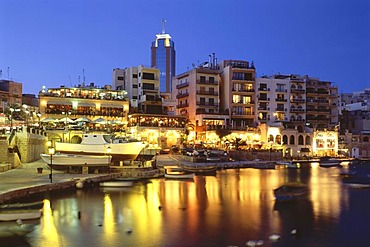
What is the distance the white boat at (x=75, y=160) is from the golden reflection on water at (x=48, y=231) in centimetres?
1281

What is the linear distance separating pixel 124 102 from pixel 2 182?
42.9 metres

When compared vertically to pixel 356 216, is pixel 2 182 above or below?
above

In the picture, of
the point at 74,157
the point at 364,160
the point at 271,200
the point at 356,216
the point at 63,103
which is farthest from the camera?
the point at 364,160

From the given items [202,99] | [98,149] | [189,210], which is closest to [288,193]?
[189,210]

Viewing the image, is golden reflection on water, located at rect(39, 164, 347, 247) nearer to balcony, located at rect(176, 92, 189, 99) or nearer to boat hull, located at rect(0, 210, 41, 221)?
boat hull, located at rect(0, 210, 41, 221)

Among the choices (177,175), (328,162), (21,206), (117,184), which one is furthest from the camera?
(328,162)

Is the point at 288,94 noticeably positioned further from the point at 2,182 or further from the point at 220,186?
the point at 2,182

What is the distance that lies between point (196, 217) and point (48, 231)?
33.9 ft

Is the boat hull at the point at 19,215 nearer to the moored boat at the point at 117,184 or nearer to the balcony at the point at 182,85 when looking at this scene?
the moored boat at the point at 117,184

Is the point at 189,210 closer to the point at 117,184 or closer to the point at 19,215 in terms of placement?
the point at 117,184

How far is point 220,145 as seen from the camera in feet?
249

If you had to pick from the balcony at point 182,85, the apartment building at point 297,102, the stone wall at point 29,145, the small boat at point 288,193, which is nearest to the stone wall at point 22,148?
the stone wall at point 29,145

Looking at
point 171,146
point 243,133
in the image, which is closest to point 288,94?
point 243,133

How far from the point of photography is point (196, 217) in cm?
2917
